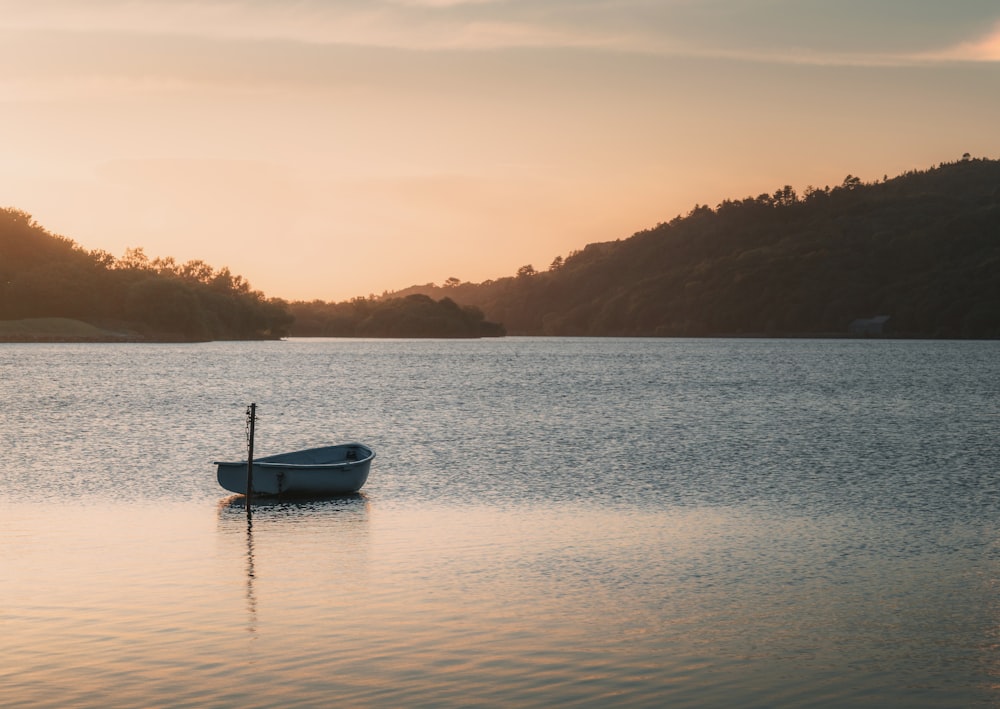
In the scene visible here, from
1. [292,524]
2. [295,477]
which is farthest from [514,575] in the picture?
[295,477]

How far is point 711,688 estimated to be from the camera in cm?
1716

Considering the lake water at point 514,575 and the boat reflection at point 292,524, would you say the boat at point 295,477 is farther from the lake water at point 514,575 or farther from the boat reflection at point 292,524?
the lake water at point 514,575

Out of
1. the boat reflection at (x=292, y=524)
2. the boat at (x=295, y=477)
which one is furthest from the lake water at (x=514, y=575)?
the boat at (x=295, y=477)

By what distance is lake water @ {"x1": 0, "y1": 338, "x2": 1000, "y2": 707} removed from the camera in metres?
17.5

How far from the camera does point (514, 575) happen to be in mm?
25844

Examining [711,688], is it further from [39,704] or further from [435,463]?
[435,463]

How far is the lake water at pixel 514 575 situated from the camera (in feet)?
57.4

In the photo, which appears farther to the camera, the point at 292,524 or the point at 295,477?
the point at 295,477

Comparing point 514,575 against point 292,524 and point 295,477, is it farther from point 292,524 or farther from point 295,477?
point 295,477

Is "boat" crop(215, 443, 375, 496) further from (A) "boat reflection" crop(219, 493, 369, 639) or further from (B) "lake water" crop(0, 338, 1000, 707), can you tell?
(B) "lake water" crop(0, 338, 1000, 707)

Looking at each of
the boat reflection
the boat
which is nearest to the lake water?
the boat reflection

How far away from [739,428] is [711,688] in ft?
189

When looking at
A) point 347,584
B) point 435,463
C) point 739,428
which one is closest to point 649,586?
point 347,584

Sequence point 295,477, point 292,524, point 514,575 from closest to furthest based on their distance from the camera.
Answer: point 514,575
point 292,524
point 295,477
